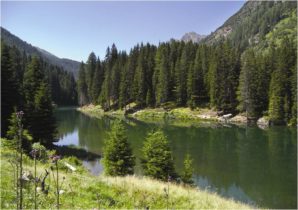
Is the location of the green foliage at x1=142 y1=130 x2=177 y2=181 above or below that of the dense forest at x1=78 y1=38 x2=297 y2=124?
below

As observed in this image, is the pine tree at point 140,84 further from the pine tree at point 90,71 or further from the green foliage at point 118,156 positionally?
the green foliage at point 118,156

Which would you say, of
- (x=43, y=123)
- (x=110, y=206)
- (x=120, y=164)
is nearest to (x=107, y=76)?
(x=43, y=123)

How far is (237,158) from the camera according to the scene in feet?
112

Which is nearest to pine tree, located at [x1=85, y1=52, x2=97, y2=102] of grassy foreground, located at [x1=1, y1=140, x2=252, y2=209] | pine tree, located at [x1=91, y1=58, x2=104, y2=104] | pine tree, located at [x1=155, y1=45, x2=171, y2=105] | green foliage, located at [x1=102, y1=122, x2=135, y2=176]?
pine tree, located at [x1=91, y1=58, x2=104, y2=104]

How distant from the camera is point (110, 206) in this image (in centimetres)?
933

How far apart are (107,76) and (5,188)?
102734mm

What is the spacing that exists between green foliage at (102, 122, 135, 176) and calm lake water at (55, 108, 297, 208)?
540 cm

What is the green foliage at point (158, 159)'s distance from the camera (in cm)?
2016

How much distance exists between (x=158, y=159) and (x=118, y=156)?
3078 millimetres

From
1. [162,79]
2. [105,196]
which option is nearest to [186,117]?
[162,79]

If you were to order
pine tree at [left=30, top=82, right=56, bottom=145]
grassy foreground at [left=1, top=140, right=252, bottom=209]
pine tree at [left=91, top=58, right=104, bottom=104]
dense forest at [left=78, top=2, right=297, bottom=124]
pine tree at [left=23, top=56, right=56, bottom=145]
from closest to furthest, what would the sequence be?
1. grassy foreground at [left=1, top=140, right=252, bottom=209]
2. pine tree at [left=23, top=56, right=56, bottom=145]
3. pine tree at [left=30, top=82, right=56, bottom=145]
4. dense forest at [left=78, top=2, right=297, bottom=124]
5. pine tree at [left=91, top=58, right=104, bottom=104]

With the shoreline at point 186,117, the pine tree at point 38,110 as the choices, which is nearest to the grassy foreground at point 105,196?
the pine tree at point 38,110

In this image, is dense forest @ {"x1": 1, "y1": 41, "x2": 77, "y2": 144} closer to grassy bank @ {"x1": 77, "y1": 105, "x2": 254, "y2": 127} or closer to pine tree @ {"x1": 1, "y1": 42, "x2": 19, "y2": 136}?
pine tree @ {"x1": 1, "y1": 42, "x2": 19, "y2": 136}

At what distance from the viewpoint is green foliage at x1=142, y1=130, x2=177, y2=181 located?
20.2 meters
